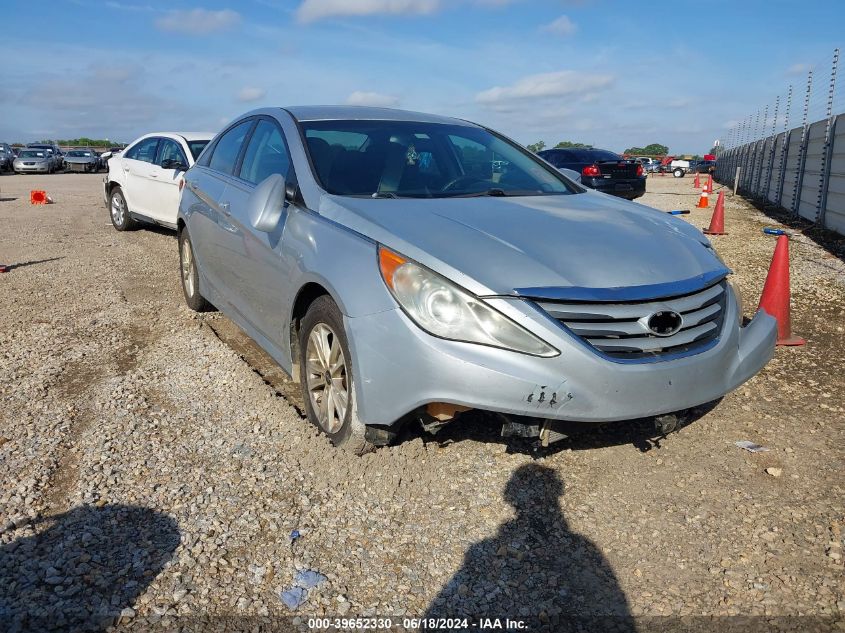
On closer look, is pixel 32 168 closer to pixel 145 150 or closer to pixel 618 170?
pixel 145 150

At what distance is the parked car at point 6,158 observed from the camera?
37.1m

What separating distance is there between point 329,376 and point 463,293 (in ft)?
3.08

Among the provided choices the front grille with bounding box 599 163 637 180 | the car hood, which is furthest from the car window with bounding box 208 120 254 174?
the front grille with bounding box 599 163 637 180

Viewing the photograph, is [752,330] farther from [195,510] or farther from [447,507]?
[195,510]

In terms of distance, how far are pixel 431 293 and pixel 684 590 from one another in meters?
→ 1.40

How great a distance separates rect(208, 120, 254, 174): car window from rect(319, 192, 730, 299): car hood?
1.70 metres

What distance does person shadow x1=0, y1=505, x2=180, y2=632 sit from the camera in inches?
93.8

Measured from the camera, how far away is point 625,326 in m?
2.88

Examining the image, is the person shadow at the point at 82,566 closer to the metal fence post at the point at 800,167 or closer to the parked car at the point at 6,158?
the metal fence post at the point at 800,167

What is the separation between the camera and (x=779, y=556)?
273cm

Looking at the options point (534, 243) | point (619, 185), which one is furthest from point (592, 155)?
point (534, 243)

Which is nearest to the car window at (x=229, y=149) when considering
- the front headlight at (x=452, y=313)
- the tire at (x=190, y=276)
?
the tire at (x=190, y=276)

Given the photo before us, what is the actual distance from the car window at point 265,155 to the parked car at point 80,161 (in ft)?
130

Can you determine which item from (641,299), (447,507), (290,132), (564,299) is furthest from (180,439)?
(641,299)
